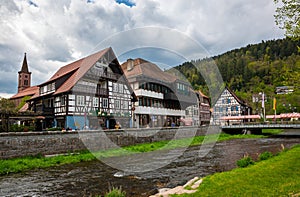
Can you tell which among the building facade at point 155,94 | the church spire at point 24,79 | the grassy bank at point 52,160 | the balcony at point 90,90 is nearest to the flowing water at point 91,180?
the grassy bank at point 52,160

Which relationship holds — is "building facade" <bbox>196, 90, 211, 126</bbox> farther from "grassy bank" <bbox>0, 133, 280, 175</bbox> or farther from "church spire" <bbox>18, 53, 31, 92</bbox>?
"church spire" <bbox>18, 53, 31, 92</bbox>

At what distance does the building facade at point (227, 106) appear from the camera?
72188 millimetres

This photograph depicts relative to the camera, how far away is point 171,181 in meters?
12.7

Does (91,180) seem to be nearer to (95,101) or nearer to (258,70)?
(95,101)

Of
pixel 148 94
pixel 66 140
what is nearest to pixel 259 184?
pixel 66 140

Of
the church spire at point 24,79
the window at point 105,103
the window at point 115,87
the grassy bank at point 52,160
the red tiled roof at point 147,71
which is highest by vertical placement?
the church spire at point 24,79

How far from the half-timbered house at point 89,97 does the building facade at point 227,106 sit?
43.2m

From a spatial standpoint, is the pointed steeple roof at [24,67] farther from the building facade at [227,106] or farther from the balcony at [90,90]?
the building facade at [227,106]

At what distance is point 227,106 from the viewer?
73.9m

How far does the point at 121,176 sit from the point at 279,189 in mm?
8744

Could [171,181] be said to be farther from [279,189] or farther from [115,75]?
[115,75]

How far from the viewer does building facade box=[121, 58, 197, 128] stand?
1583 inches

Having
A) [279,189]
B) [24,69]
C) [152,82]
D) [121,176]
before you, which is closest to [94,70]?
[152,82]

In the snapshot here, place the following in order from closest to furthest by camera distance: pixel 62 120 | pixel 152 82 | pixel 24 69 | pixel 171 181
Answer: pixel 171 181
pixel 62 120
pixel 152 82
pixel 24 69
